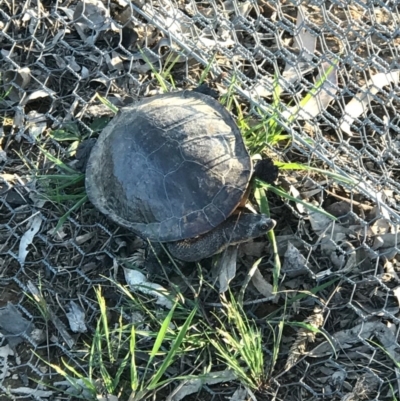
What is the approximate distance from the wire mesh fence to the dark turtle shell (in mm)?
208

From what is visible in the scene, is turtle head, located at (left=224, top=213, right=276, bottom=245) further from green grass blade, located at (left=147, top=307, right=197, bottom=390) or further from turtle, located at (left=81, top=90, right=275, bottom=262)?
green grass blade, located at (left=147, top=307, right=197, bottom=390)

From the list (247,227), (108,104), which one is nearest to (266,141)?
(247,227)

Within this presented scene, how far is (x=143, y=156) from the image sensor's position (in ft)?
7.89

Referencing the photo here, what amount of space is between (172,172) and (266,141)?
1.57 feet

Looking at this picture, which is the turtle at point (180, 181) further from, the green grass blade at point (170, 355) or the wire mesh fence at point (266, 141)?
the green grass blade at point (170, 355)

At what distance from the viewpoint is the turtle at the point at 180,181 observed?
2.37 meters

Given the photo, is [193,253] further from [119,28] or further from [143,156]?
[119,28]

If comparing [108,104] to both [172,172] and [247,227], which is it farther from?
[247,227]

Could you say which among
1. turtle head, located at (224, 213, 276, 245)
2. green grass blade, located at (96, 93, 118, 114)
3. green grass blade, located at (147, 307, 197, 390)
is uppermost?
green grass blade, located at (96, 93, 118, 114)

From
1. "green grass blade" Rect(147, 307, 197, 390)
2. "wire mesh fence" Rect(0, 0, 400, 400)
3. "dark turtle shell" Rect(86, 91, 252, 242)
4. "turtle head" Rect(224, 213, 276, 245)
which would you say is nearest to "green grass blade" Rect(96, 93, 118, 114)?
"wire mesh fence" Rect(0, 0, 400, 400)

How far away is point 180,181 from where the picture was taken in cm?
236

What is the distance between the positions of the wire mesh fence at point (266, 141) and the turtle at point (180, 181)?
197mm

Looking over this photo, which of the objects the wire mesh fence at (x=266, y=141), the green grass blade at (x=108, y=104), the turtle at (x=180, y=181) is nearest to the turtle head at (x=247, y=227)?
the turtle at (x=180, y=181)

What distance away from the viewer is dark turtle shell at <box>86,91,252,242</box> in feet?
7.77
